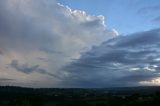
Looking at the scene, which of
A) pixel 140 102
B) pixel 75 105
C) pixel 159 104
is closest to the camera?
pixel 159 104

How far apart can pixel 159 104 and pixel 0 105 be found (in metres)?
83.7

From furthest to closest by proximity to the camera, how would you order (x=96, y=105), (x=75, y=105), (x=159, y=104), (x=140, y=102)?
1. (x=96, y=105)
2. (x=75, y=105)
3. (x=140, y=102)
4. (x=159, y=104)

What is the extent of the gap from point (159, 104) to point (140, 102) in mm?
12419

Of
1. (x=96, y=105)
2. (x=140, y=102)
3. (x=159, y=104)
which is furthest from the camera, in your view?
(x=96, y=105)

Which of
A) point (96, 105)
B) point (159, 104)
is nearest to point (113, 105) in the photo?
point (96, 105)

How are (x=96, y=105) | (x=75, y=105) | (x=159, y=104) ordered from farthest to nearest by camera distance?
1. (x=96, y=105)
2. (x=75, y=105)
3. (x=159, y=104)

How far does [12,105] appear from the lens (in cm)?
15888

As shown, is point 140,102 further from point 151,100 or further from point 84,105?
point 84,105

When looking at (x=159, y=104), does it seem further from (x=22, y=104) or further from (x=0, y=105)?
(x=0, y=105)

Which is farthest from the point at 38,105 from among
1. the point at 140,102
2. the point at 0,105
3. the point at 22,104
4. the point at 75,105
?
the point at 140,102

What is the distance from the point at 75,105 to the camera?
173 m

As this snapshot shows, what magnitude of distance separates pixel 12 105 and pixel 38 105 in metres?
12.0

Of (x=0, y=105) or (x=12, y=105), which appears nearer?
(x=12, y=105)

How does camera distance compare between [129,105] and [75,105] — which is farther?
[75,105]
